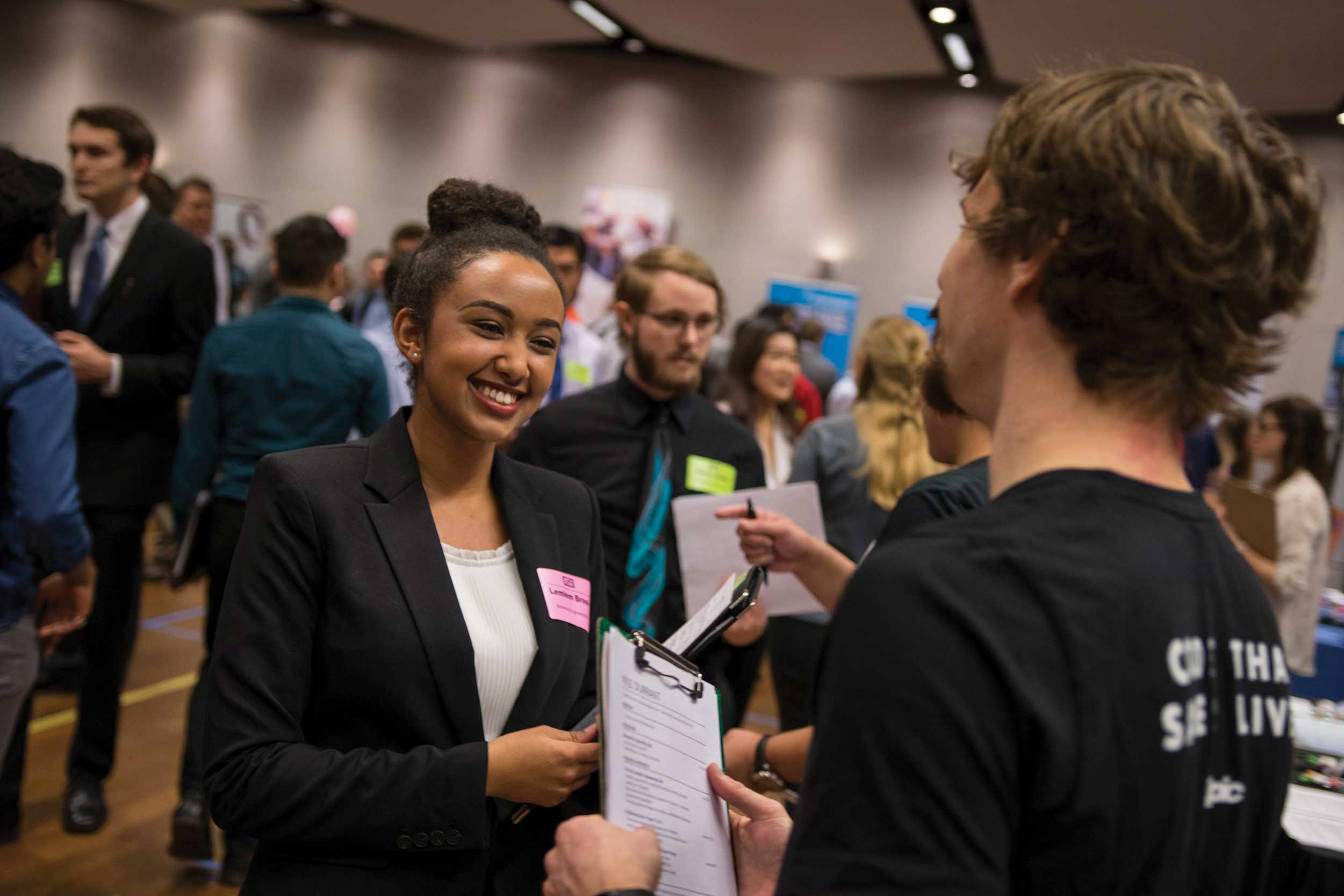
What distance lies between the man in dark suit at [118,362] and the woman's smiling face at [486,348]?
2138 mm

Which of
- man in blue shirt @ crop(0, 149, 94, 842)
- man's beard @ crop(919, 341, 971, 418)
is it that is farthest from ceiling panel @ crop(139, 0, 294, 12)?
man's beard @ crop(919, 341, 971, 418)

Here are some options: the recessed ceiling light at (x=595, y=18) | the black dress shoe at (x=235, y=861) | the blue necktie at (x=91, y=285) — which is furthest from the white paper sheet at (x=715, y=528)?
the recessed ceiling light at (x=595, y=18)

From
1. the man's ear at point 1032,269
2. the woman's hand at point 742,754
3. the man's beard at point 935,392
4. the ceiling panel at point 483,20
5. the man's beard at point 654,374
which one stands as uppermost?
the ceiling panel at point 483,20

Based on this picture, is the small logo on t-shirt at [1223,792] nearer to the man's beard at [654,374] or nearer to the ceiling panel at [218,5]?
the man's beard at [654,374]

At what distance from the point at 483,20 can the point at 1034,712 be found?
10604 millimetres

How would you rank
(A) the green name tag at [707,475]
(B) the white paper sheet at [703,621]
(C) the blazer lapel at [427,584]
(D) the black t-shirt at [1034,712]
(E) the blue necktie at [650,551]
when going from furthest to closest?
(A) the green name tag at [707,475] < (E) the blue necktie at [650,551] < (C) the blazer lapel at [427,584] < (B) the white paper sheet at [703,621] < (D) the black t-shirt at [1034,712]

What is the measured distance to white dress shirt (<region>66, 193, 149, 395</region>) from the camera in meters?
3.37

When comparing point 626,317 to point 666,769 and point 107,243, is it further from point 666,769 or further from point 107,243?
point 666,769

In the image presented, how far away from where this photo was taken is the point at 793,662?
322 centimetres

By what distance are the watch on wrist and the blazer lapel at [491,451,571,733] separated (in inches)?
20.8

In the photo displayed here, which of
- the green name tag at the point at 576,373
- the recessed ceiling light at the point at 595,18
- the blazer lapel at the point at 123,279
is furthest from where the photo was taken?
the recessed ceiling light at the point at 595,18

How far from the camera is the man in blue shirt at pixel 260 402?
312 cm

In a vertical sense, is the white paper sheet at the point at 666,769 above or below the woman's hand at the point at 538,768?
above

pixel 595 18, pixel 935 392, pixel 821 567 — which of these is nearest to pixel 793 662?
pixel 821 567
